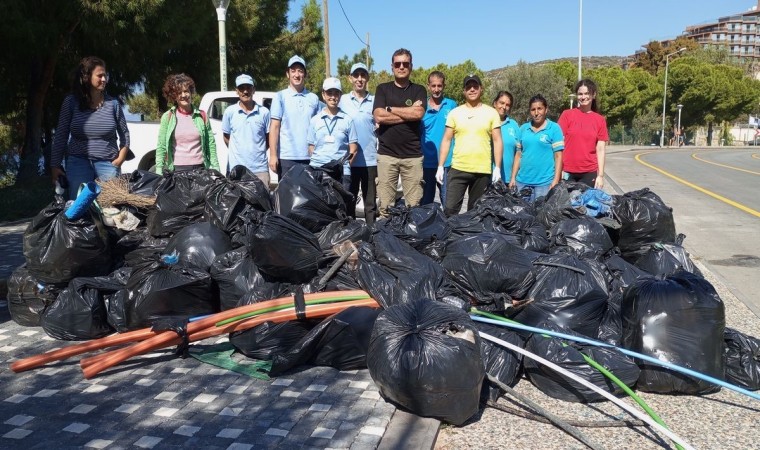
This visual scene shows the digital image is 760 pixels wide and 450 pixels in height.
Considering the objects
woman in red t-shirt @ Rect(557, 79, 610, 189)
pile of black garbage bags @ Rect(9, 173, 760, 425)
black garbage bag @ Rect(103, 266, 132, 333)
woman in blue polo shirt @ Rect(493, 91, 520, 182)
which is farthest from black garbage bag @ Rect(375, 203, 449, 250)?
woman in red t-shirt @ Rect(557, 79, 610, 189)

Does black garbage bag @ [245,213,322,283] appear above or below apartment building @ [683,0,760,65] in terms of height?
below

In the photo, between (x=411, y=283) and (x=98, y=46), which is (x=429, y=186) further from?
(x=98, y=46)

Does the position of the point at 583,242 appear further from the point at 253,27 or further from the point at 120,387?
the point at 253,27

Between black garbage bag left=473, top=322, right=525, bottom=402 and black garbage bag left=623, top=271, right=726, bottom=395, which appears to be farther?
black garbage bag left=473, top=322, right=525, bottom=402

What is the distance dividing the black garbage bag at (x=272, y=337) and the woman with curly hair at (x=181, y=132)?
252 cm

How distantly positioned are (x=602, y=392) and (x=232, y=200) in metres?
3.05

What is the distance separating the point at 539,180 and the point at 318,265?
3321 mm

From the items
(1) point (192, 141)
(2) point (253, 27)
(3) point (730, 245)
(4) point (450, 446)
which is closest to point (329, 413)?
(4) point (450, 446)

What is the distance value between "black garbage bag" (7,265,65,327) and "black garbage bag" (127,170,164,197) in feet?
3.98

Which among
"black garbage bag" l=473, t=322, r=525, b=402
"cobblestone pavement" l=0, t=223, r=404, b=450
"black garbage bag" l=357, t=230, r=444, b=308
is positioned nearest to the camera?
"cobblestone pavement" l=0, t=223, r=404, b=450

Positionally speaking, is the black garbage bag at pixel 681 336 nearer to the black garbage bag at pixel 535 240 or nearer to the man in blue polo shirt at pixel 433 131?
the black garbage bag at pixel 535 240

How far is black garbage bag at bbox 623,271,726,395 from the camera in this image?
3465 millimetres

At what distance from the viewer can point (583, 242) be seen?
16.0 ft

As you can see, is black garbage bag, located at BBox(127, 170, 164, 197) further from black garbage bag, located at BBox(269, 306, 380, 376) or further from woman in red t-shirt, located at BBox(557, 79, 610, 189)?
woman in red t-shirt, located at BBox(557, 79, 610, 189)
